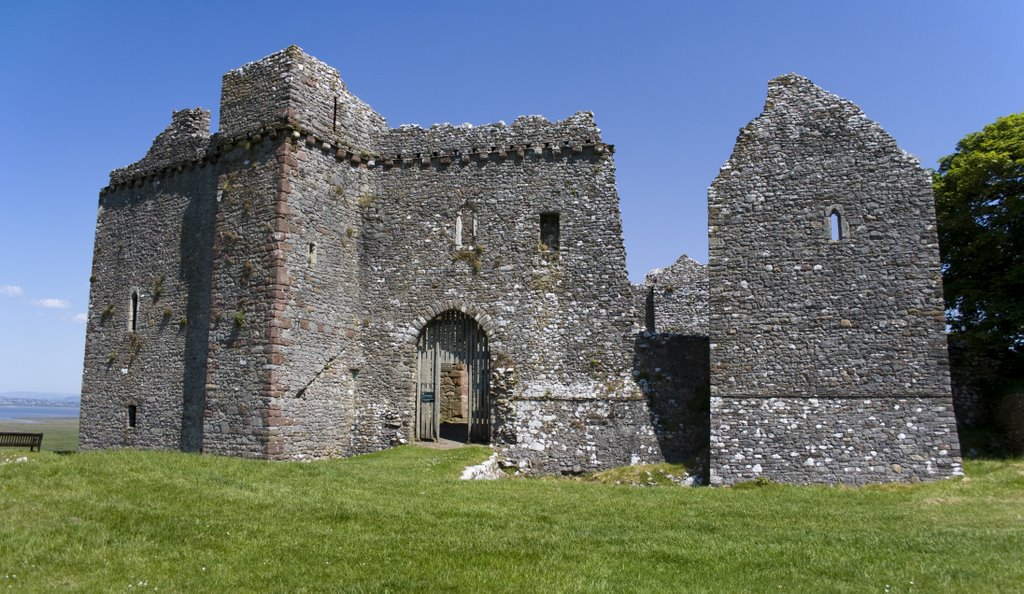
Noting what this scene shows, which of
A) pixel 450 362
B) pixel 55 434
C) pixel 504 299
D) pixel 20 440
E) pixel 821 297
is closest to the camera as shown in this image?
pixel 821 297

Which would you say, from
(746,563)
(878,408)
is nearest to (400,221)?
(878,408)

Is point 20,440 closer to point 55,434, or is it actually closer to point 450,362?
point 450,362

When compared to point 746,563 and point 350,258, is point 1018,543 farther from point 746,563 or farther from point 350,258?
point 350,258

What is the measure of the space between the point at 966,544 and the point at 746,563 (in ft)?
9.65

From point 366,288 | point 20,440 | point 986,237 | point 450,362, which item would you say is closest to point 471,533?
point 450,362

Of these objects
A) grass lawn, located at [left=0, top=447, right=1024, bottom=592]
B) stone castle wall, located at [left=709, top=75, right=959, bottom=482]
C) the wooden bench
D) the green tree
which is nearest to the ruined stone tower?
the wooden bench

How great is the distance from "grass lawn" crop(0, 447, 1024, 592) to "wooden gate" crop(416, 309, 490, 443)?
4.47 meters

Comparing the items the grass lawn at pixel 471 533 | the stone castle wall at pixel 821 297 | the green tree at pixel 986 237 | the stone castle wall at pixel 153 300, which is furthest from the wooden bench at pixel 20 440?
the green tree at pixel 986 237

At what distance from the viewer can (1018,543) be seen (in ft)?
29.9

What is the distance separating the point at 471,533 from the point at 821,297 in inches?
375

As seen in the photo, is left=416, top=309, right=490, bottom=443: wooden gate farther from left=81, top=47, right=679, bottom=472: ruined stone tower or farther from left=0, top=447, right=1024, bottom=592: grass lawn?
left=0, top=447, right=1024, bottom=592: grass lawn

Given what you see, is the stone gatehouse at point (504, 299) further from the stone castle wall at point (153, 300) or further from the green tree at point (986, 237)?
the green tree at point (986, 237)

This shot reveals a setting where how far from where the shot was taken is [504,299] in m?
18.5

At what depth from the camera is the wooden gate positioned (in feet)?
61.9
